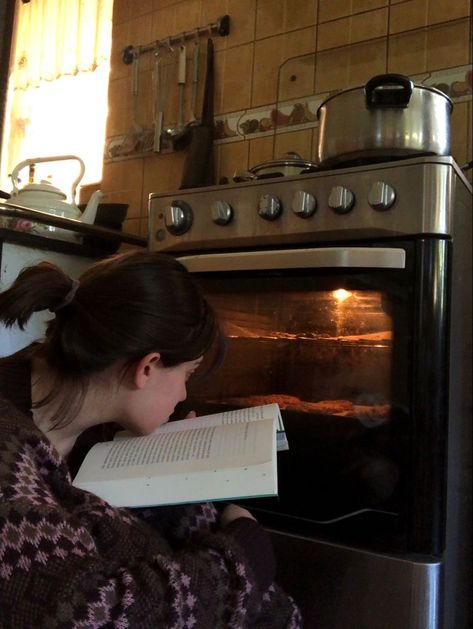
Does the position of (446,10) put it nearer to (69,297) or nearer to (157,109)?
(157,109)

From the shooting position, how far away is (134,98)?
1.91 meters

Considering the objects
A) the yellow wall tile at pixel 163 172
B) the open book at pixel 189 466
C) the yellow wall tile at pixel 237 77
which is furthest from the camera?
the yellow wall tile at pixel 163 172

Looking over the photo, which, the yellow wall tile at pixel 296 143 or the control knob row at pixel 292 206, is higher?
the yellow wall tile at pixel 296 143

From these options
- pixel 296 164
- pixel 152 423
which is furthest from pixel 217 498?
pixel 296 164

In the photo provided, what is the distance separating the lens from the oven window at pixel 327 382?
0.93 meters

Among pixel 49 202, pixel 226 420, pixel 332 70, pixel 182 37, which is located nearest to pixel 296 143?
pixel 332 70

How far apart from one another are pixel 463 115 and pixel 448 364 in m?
0.70

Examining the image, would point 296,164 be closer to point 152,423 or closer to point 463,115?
point 463,115

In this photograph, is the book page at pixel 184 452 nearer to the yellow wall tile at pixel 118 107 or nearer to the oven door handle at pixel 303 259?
the oven door handle at pixel 303 259

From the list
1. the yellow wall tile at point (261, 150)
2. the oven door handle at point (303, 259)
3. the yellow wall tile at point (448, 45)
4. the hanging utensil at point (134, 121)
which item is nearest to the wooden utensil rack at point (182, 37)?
the hanging utensil at point (134, 121)

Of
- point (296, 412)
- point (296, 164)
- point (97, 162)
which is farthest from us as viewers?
point (97, 162)

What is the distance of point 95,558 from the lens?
54 centimetres

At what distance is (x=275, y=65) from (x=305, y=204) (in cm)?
81

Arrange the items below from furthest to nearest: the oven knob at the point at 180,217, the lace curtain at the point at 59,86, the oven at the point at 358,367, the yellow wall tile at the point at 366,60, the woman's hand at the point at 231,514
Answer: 1. the lace curtain at the point at 59,86
2. the yellow wall tile at the point at 366,60
3. the oven knob at the point at 180,217
4. the oven at the point at 358,367
5. the woman's hand at the point at 231,514
